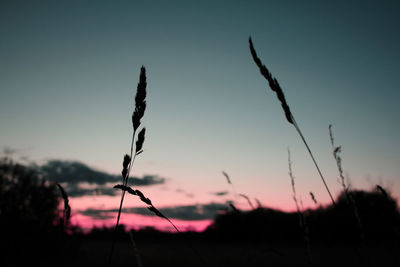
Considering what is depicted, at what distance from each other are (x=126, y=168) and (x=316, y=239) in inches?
562

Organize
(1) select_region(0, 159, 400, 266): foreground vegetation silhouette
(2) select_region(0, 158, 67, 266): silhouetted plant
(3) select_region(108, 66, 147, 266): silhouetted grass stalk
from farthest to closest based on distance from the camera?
(2) select_region(0, 158, 67, 266): silhouetted plant < (1) select_region(0, 159, 400, 266): foreground vegetation silhouette < (3) select_region(108, 66, 147, 266): silhouetted grass stalk

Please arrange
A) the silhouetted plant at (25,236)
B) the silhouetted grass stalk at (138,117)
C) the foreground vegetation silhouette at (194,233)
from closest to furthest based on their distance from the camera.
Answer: the silhouetted grass stalk at (138,117) → the foreground vegetation silhouette at (194,233) → the silhouetted plant at (25,236)

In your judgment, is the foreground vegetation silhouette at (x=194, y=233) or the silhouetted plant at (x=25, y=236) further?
the silhouetted plant at (x=25, y=236)

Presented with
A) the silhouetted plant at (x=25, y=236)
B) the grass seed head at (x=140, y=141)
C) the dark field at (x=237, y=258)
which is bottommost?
the dark field at (x=237, y=258)

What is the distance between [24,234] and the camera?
21.0ft

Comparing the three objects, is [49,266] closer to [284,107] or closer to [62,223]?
[62,223]

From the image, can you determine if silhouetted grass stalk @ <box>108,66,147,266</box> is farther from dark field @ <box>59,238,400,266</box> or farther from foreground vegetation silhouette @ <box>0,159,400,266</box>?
dark field @ <box>59,238,400,266</box>

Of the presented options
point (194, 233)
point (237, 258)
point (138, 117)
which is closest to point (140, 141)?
point (138, 117)

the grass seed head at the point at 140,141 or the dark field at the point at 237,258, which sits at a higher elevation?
the grass seed head at the point at 140,141

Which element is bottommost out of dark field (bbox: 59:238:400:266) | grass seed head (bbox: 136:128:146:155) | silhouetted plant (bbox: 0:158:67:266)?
dark field (bbox: 59:238:400:266)

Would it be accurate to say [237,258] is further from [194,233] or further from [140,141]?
[140,141]

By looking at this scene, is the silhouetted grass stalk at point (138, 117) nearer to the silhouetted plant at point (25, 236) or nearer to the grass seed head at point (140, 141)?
the grass seed head at point (140, 141)

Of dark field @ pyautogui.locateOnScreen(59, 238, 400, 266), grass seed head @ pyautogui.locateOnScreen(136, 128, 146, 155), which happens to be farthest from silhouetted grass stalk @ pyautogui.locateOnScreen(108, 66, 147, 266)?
dark field @ pyautogui.locateOnScreen(59, 238, 400, 266)

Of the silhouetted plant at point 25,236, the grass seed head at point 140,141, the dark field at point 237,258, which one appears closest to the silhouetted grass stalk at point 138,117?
the grass seed head at point 140,141
